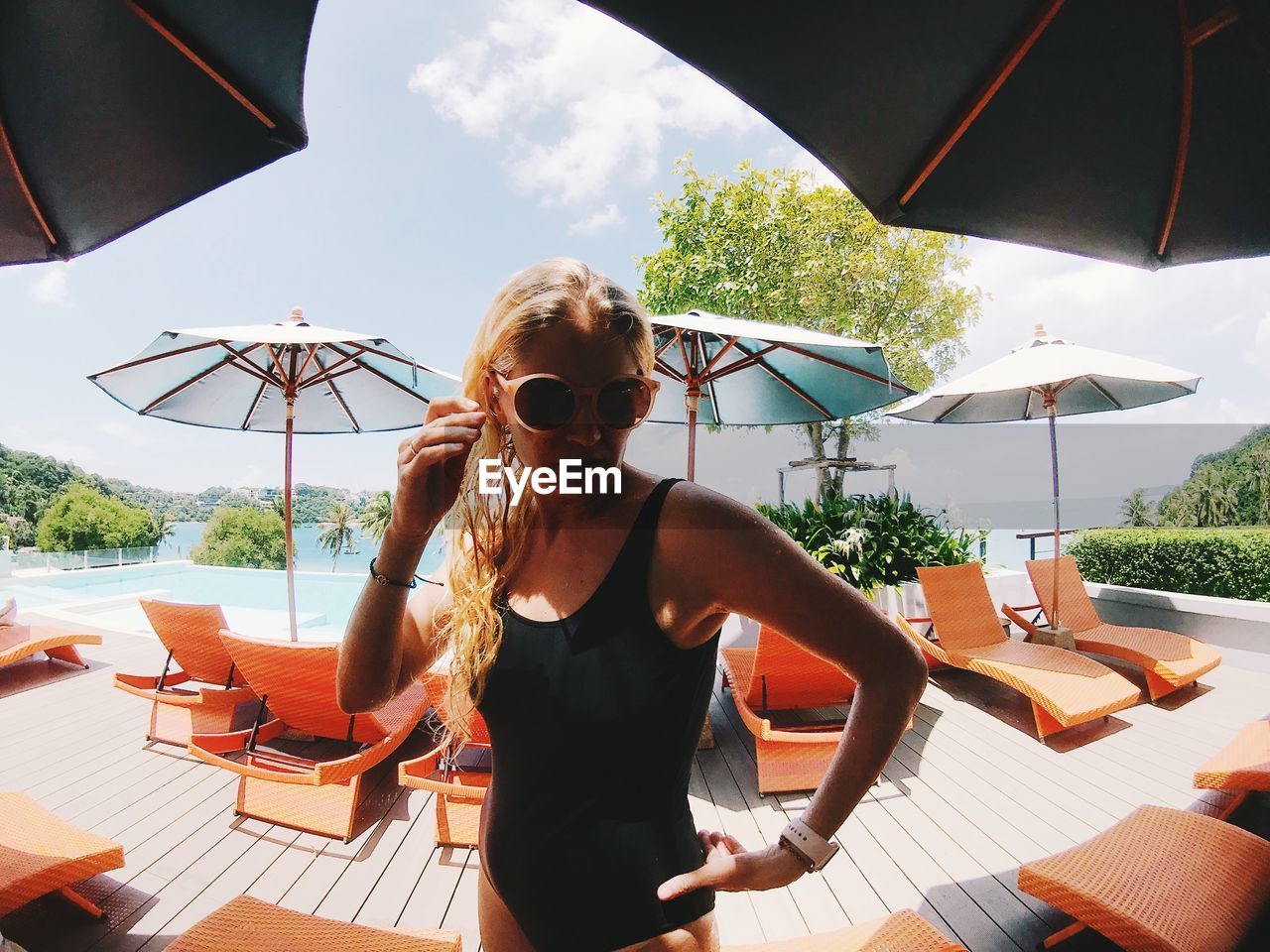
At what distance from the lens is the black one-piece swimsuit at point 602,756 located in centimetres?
73

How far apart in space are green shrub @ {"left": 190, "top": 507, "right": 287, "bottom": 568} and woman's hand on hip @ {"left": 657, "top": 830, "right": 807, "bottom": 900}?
33.9m

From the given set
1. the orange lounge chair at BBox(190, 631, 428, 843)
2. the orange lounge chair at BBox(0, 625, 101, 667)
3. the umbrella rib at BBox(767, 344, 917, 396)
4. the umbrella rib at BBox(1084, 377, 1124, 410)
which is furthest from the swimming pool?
the umbrella rib at BBox(1084, 377, 1124, 410)

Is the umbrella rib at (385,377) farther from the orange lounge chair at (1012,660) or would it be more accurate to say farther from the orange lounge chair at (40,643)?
the orange lounge chair at (1012,660)

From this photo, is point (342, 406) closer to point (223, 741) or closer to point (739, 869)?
point (223, 741)

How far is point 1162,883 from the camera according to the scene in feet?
5.97

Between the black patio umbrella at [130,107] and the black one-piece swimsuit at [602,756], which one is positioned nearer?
the black one-piece swimsuit at [602,756]

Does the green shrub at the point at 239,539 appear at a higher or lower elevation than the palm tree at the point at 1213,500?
lower

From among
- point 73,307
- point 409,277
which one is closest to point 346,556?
point 73,307

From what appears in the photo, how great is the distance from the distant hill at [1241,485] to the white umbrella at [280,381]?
20.7 meters

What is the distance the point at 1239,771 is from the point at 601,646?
12.2ft

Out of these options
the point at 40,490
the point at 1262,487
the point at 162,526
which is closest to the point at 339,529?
the point at 162,526

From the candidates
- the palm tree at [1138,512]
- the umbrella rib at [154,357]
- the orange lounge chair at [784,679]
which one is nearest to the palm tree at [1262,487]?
the palm tree at [1138,512]

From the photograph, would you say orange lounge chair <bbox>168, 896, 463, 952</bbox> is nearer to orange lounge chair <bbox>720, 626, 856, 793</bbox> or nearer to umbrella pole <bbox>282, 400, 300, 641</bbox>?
orange lounge chair <bbox>720, 626, 856, 793</bbox>

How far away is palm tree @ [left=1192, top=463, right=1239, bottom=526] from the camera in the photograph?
15016 mm
